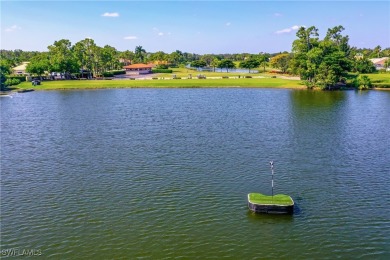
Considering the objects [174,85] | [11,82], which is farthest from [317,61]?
[11,82]

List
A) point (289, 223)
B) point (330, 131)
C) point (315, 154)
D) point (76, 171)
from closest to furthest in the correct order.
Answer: point (289, 223), point (76, 171), point (315, 154), point (330, 131)

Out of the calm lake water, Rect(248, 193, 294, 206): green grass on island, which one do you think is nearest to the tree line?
the calm lake water

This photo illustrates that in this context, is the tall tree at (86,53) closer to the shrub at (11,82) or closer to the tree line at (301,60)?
the tree line at (301,60)

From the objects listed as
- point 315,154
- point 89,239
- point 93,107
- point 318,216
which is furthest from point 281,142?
point 93,107

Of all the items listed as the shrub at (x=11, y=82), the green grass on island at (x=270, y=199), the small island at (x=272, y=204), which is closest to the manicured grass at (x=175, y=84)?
the shrub at (x=11, y=82)

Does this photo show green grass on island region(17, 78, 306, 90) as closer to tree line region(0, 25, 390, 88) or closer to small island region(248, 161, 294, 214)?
tree line region(0, 25, 390, 88)

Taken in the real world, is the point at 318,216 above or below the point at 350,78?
below

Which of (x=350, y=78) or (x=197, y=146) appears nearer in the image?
(x=197, y=146)

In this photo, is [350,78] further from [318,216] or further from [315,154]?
[318,216]
